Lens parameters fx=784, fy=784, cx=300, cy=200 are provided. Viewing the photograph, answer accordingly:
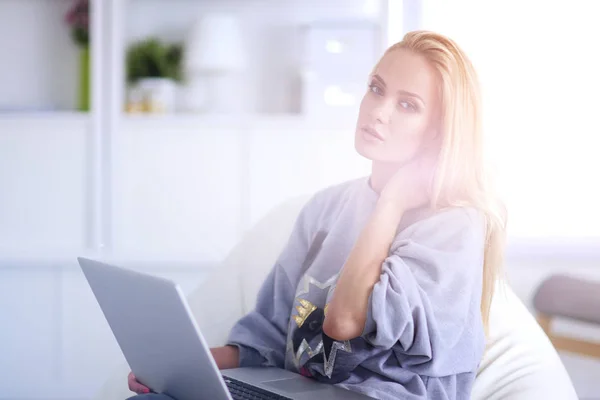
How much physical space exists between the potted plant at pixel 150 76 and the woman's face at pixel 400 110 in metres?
1.28

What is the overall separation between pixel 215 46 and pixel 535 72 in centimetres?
103

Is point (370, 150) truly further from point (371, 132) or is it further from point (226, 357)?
point (226, 357)

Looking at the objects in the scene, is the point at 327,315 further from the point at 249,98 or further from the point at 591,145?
the point at 591,145

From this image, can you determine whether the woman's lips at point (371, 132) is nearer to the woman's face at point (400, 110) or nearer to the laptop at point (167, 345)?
the woman's face at point (400, 110)

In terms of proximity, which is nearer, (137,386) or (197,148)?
(137,386)

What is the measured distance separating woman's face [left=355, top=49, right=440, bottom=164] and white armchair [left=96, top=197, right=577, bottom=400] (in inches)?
15.8

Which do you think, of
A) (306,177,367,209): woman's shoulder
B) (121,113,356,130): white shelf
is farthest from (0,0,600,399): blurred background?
(306,177,367,209): woman's shoulder

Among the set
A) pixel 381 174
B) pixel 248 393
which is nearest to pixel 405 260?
pixel 381 174

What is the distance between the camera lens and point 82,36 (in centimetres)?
249

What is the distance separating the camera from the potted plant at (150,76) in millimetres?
2475

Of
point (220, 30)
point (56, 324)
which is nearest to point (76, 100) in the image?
point (220, 30)

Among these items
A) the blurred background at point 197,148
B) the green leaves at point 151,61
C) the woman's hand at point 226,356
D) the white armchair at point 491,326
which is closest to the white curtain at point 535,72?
the blurred background at point 197,148

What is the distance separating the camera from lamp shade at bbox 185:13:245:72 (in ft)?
8.00

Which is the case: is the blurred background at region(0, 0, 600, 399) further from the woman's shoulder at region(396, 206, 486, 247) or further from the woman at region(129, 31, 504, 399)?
the woman's shoulder at region(396, 206, 486, 247)
